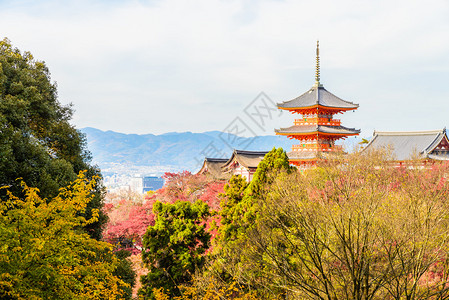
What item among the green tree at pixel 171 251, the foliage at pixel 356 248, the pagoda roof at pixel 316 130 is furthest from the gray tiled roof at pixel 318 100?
the foliage at pixel 356 248

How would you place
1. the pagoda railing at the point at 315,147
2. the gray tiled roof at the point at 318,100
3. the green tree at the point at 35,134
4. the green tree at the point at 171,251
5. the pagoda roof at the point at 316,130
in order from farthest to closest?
the gray tiled roof at the point at 318,100 < the pagoda railing at the point at 315,147 < the pagoda roof at the point at 316,130 < the green tree at the point at 171,251 < the green tree at the point at 35,134

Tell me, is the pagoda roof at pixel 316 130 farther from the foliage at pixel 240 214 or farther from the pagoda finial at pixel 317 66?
the foliage at pixel 240 214

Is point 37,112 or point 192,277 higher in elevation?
point 37,112

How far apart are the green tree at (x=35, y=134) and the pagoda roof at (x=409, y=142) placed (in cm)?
1944

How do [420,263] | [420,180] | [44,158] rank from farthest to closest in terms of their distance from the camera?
1. [420,180]
2. [44,158]
3. [420,263]

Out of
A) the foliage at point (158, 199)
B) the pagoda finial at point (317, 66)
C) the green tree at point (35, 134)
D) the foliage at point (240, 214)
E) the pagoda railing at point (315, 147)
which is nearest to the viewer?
the green tree at point (35, 134)

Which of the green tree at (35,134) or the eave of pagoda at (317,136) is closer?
the green tree at (35,134)

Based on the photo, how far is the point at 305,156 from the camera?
100ft

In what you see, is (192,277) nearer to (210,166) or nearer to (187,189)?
(187,189)

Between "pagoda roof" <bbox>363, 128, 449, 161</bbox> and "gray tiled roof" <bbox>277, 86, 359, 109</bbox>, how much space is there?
3.39 m

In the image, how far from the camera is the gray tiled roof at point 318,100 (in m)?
31.8

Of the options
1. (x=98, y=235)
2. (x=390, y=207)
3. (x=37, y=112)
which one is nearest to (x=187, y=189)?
(x=98, y=235)

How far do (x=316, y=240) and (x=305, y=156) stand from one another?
22.0 metres

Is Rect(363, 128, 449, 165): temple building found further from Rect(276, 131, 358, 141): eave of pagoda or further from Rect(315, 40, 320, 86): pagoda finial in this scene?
Rect(315, 40, 320, 86): pagoda finial
